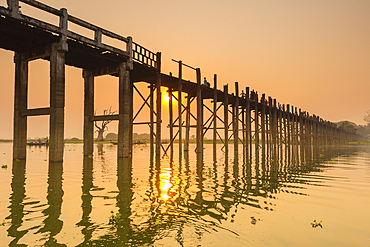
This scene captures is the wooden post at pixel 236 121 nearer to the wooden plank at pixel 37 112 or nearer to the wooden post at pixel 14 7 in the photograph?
the wooden plank at pixel 37 112

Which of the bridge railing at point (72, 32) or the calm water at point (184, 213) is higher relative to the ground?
the bridge railing at point (72, 32)

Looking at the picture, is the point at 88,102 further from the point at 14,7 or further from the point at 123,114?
the point at 14,7

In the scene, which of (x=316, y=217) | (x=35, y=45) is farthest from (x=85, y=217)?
(x=35, y=45)

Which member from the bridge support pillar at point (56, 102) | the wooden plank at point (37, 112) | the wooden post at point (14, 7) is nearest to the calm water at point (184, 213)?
the bridge support pillar at point (56, 102)

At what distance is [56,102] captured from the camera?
13.5 metres

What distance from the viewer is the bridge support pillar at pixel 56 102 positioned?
1341 centimetres

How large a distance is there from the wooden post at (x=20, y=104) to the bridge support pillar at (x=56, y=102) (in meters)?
3.49

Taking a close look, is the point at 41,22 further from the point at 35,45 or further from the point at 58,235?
the point at 58,235

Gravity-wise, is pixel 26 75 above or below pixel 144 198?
above

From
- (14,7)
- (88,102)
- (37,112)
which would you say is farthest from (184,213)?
(88,102)

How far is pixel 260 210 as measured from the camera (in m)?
Result: 5.20

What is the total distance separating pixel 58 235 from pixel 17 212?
1.78 m

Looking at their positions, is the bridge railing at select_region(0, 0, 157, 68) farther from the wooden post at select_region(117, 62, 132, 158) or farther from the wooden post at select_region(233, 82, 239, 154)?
the wooden post at select_region(233, 82, 239, 154)

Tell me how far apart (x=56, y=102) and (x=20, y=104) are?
3.91 meters
